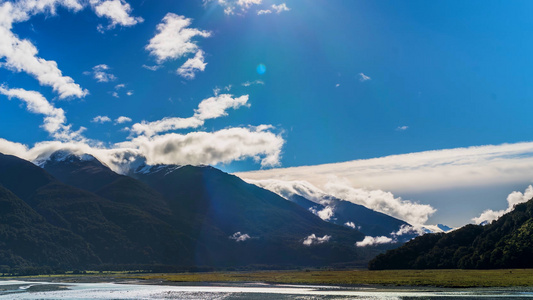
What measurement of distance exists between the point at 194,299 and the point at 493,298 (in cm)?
7511

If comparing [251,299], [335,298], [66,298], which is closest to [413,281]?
[335,298]

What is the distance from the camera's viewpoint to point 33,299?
130500 mm

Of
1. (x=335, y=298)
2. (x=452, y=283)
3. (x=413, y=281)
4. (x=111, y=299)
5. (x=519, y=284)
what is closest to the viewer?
(x=335, y=298)

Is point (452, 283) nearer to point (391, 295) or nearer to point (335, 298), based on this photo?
point (391, 295)

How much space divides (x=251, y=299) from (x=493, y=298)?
59460 mm

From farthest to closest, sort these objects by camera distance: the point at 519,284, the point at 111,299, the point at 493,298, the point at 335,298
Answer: the point at 519,284, the point at 111,299, the point at 335,298, the point at 493,298

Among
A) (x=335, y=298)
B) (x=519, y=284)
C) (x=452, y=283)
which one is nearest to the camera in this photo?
(x=335, y=298)

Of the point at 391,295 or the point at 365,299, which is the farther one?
the point at 391,295

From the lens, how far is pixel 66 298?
13388 centimetres

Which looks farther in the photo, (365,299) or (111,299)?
(111,299)

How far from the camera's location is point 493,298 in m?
107

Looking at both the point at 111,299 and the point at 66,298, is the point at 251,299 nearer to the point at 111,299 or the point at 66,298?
the point at 111,299

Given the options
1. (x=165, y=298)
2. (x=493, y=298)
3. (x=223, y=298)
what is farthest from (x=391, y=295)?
(x=165, y=298)

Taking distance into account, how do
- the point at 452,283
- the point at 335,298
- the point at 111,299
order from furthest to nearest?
1. the point at 452,283
2. the point at 111,299
3. the point at 335,298
